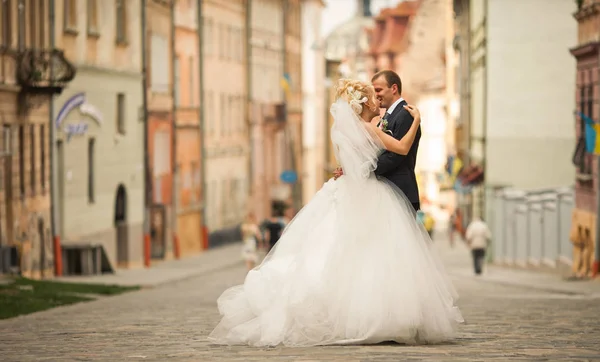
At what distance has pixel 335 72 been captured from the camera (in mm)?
115750

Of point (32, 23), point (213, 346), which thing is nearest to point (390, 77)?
point (213, 346)

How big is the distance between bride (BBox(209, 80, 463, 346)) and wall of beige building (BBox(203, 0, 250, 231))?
51.7 m

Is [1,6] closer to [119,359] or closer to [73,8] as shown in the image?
[73,8]

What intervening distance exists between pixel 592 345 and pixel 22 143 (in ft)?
85.7

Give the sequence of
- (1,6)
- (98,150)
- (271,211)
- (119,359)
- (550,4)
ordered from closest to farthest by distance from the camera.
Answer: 1. (119,359)
2. (1,6)
3. (98,150)
4. (550,4)
5. (271,211)

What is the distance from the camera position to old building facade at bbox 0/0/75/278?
114ft

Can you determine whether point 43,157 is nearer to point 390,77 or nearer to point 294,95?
point 390,77

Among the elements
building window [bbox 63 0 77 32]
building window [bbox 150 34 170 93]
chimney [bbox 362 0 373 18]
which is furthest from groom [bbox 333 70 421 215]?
chimney [bbox 362 0 373 18]

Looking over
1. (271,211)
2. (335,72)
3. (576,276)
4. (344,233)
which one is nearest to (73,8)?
(576,276)

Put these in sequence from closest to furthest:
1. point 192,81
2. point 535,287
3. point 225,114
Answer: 1. point 535,287
2. point 192,81
3. point 225,114

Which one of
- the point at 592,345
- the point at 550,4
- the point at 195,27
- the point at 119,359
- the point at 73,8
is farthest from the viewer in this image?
the point at 195,27

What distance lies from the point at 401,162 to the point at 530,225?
35853mm

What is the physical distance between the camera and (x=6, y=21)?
35062 mm

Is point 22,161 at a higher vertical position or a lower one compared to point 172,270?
higher
